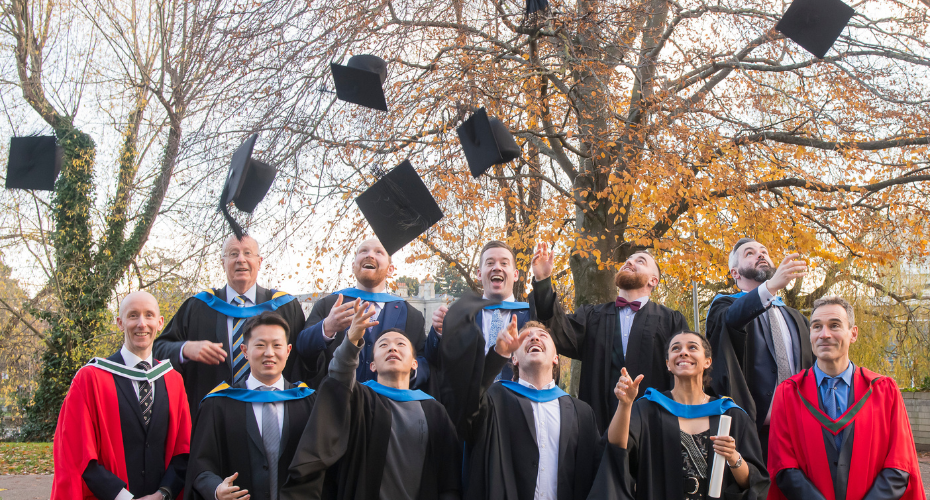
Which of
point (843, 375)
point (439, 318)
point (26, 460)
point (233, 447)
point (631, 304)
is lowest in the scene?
point (26, 460)

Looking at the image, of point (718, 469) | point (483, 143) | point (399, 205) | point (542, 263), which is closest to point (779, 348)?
point (718, 469)

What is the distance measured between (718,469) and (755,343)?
1402 mm

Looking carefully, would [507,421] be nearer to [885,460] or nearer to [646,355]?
[646,355]

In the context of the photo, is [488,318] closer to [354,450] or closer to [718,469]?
[354,450]

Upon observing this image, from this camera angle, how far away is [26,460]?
11438 millimetres

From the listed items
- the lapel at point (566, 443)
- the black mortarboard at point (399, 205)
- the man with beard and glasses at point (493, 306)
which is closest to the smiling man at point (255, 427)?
the man with beard and glasses at point (493, 306)

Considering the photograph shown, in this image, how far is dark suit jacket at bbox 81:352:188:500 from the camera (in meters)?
3.42

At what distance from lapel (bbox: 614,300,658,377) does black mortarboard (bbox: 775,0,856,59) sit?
2.74 metres

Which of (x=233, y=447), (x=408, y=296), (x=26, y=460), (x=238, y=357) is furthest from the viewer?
(x=26, y=460)

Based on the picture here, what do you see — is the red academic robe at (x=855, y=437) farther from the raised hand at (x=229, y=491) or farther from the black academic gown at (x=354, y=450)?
the raised hand at (x=229, y=491)

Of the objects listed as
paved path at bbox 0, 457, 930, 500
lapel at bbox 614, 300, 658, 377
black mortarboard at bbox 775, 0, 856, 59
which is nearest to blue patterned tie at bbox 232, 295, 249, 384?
lapel at bbox 614, 300, 658, 377

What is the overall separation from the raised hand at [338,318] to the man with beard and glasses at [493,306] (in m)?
0.61

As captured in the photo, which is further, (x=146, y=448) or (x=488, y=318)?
(x=488, y=318)

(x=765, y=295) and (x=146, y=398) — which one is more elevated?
(x=765, y=295)
